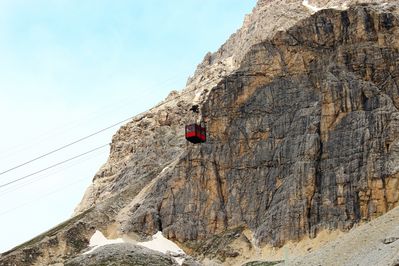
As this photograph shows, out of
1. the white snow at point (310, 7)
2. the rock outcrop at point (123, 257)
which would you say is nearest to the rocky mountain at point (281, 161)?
the rock outcrop at point (123, 257)

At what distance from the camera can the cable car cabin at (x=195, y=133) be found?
88.3m

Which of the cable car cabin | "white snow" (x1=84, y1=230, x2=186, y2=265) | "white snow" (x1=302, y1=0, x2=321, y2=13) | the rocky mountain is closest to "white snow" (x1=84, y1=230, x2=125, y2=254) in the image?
"white snow" (x1=84, y1=230, x2=186, y2=265)

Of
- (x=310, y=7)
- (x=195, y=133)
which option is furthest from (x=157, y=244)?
(x=310, y=7)

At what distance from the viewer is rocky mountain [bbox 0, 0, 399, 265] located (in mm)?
78188

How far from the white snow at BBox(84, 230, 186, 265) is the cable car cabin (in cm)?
1160

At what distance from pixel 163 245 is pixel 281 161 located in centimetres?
1565

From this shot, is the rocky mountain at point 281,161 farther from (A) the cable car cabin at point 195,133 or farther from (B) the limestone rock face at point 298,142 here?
(A) the cable car cabin at point 195,133

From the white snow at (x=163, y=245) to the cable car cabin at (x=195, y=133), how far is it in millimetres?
11577

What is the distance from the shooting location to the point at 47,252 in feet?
272

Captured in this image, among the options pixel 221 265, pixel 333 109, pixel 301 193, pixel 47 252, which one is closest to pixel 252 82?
pixel 333 109

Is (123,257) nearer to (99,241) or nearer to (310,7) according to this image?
(99,241)

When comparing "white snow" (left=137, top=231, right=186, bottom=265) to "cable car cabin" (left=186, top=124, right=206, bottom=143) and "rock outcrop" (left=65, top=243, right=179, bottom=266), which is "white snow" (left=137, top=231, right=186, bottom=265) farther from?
"cable car cabin" (left=186, top=124, right=206, bottom=143)

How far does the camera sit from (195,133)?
290 feet

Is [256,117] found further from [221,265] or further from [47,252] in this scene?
[47,252]
